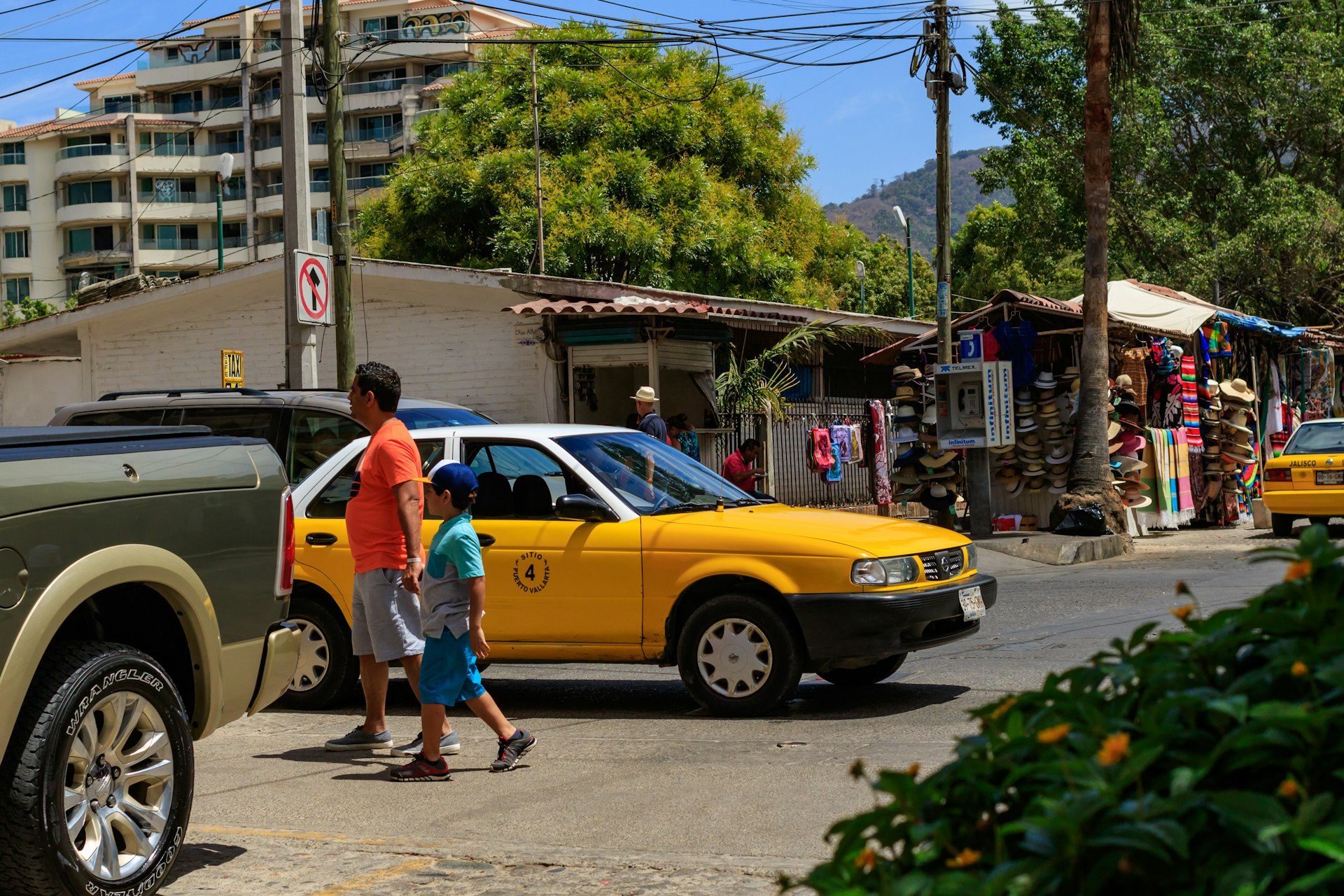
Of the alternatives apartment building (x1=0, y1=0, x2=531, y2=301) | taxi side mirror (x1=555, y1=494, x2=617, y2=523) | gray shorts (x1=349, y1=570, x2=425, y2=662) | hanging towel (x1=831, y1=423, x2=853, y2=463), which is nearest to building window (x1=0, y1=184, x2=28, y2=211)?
apartment building (x1=0, y1=0, x2=531, y2=301)

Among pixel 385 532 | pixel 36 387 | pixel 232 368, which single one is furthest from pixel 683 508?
pixel 36 387

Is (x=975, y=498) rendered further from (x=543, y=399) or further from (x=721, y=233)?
(x=721, y=233)

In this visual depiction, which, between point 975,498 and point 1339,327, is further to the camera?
point 1339,327

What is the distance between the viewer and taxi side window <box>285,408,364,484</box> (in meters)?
11.0

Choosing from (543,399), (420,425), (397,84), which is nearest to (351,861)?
(420,425)

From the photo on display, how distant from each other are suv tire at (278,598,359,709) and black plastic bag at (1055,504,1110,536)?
12.1 meters

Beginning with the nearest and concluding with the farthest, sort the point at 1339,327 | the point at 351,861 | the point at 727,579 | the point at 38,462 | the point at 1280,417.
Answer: the point at 38,462, the point at 351,861, the point at 727,579, the point at 1280,417, the point at 1339,327

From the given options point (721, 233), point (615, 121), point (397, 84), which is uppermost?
point (397, 84)

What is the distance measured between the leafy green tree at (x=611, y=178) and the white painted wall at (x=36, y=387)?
1284 cm

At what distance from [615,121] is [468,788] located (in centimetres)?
3369

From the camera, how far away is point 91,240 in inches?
3004

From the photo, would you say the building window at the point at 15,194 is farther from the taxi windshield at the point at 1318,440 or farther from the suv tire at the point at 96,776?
the suv tire at the point at 96,776

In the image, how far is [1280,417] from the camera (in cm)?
2766

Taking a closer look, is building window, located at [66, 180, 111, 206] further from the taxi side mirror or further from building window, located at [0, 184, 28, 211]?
the taxi side mirror
